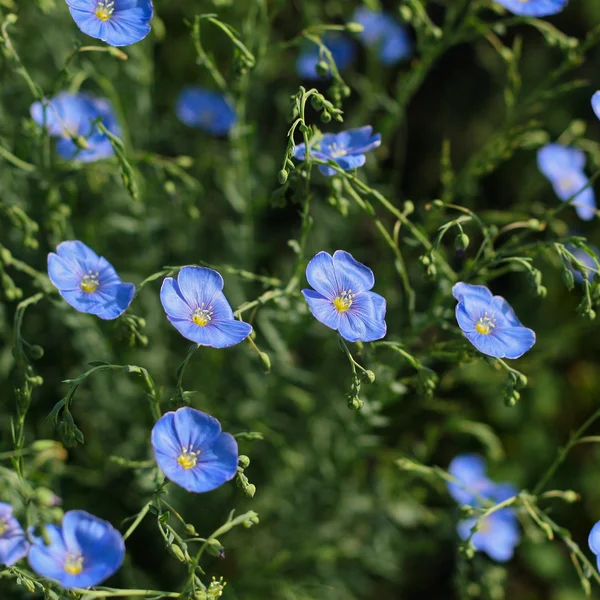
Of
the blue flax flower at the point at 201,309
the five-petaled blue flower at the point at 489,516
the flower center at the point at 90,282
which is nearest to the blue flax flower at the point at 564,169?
the five-petaled blue flower at the point at 489,516

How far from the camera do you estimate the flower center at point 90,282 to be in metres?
2.51

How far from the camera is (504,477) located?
4359 mm

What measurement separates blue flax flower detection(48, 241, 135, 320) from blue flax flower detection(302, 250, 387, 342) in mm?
591

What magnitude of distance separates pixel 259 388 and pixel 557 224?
5.44 feet

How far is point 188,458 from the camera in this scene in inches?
85.8

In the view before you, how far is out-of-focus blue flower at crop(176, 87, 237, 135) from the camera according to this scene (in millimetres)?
4270

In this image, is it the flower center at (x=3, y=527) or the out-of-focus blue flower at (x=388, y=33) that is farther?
the out-of-focus blue flower at (x=388, y=33)

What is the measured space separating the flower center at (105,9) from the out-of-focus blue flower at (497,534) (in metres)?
2.69

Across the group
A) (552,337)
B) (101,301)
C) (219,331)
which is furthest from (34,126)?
(552,337)

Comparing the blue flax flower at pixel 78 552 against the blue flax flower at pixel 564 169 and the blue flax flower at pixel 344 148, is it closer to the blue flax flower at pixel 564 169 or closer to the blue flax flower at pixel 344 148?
the blue flax flower at pixel 344 148

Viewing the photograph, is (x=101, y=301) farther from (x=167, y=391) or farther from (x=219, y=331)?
(x=167, y=391)

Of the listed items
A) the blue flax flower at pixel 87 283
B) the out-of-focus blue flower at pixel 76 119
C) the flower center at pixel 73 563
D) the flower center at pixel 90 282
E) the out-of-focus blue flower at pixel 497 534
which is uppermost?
the blue flax flower at pixel 87 283

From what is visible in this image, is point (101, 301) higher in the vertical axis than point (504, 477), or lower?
higher

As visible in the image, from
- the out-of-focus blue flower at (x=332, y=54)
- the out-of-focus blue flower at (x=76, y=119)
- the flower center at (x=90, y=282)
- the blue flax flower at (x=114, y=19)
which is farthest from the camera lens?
the out-of-focus blue flower at (x=332, y=54)
